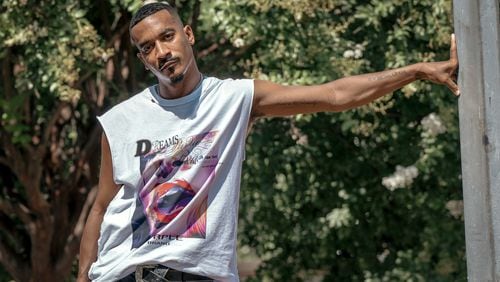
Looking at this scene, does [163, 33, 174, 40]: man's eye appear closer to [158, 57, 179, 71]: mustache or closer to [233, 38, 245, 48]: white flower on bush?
[158, 57, 179, 71]: mustache

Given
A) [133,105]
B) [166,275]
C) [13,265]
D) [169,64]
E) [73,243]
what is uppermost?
[169,64]

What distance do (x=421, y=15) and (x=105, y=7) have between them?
6.69 feet

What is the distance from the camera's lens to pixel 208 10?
6867 millimetres

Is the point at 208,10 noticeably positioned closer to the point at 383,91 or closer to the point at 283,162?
the point at 283,162

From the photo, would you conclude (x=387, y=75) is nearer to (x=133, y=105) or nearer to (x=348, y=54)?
(x=133, y=105)

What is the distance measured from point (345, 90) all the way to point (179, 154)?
0.55 metres

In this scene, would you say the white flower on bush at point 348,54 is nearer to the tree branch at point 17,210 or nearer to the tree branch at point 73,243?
the tree branch at point 73,243

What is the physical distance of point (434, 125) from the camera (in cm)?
757

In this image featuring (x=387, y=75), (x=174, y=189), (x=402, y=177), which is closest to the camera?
(x=387, y=75)

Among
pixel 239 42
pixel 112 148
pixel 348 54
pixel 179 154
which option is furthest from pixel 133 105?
pixel 348 54

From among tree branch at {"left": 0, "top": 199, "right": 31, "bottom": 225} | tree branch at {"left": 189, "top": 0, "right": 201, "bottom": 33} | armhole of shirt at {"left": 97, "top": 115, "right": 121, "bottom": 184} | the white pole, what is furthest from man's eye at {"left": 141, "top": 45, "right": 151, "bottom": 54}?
tree branch at {"left": 0, "top": 199, "right": 31, "bottom": 225}

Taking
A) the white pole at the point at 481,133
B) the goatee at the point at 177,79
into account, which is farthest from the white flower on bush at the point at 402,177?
the white pole at the point at 481,133

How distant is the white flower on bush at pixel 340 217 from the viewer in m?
7.84

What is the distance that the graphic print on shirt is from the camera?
356 centimetres
